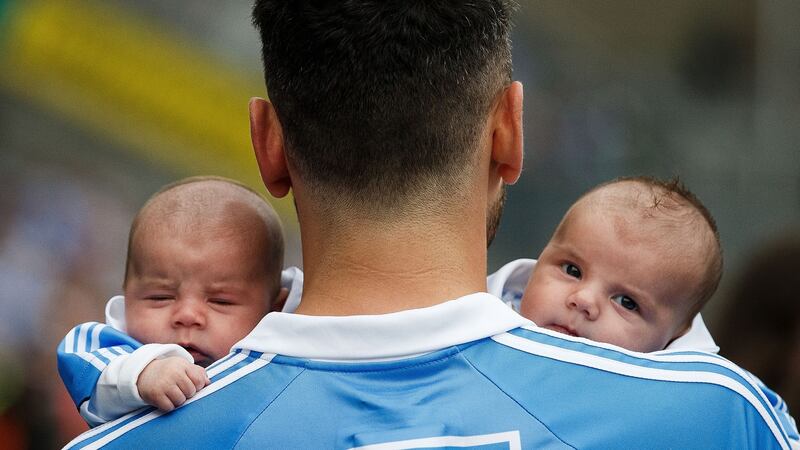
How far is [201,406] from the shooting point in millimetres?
1720

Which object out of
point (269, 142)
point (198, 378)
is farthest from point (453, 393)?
point (269, 142)

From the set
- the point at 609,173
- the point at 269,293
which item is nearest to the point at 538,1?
the point at 609,173

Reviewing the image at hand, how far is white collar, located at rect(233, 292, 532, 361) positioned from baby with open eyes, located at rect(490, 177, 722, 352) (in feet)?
2.53

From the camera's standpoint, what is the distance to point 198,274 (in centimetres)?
245

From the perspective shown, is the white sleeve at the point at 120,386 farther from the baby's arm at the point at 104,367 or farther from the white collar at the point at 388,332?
the white collar at the point at 388,332

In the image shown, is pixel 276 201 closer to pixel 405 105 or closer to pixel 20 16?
pixel 20 16

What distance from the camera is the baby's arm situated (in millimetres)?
1883

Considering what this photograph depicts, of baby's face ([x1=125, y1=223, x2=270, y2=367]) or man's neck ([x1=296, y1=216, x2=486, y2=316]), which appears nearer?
man's neck ([x1=296, y1=216, x2=486, y2=316])

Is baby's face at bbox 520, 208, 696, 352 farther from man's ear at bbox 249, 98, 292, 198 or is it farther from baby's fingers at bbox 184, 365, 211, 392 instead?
baby's fingers at bbox 184, 365, 211, 392

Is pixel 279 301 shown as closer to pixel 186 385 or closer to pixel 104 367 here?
pixel 104 367

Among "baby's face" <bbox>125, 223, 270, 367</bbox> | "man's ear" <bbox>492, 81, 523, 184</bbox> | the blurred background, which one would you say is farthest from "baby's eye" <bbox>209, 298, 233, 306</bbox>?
the blurred background

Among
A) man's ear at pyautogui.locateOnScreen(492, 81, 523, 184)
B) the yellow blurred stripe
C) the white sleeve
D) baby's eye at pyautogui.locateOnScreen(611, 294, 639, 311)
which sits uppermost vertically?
the yellow blurred stripe

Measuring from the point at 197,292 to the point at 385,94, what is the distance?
831 millimetres

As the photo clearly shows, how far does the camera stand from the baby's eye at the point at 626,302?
253cm
